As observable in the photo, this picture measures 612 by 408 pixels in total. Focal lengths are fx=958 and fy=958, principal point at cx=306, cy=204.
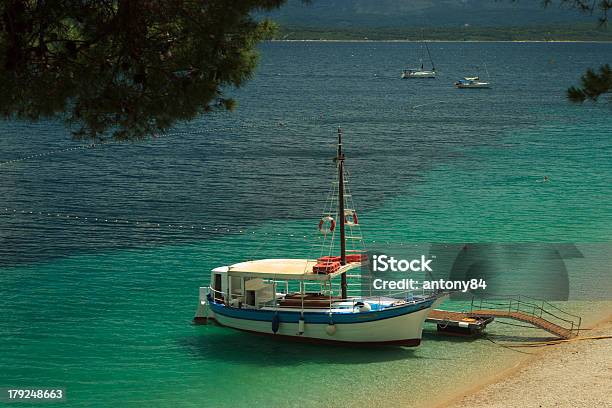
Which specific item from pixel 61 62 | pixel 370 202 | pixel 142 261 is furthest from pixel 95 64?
pixel 370 202

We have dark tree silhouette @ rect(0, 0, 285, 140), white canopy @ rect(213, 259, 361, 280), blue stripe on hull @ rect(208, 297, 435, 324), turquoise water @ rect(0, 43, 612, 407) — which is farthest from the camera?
white canopy @ rect(213, 259, 361, 280)

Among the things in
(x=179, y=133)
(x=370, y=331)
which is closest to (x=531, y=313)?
(x=370, y=331)

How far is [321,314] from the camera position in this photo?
30.2 metres

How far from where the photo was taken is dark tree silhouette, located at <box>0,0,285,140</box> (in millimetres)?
16375

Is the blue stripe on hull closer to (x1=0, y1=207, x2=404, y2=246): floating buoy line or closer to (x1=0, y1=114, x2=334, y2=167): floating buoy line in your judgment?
(x1=0, y1=207, x2=404, y2=246): floating buoy line

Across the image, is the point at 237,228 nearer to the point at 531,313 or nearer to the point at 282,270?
the point at 282,270

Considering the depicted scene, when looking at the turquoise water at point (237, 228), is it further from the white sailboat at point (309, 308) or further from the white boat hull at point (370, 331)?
the white sailboat at point (309, 308)

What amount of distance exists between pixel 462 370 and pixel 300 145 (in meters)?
55.3

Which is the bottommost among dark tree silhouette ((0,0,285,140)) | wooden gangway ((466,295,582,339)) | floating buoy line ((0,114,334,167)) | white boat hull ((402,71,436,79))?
wooden gangway ((466,295,582,339))

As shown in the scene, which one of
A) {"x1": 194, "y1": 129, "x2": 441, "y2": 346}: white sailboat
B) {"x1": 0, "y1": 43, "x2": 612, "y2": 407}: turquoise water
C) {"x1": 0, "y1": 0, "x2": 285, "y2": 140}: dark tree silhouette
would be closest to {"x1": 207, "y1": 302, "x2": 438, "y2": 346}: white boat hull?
{"x1": 194, "y1": 129, "x2": 441, "y2": 346}: white sailboat

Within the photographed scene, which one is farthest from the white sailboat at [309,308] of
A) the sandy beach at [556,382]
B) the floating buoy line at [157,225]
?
the floating buoy line at [157,225]

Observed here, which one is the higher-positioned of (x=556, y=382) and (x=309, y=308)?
(x=309, y=308)

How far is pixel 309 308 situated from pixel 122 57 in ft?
50.4

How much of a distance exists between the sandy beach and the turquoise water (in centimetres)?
109
